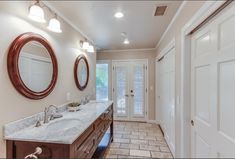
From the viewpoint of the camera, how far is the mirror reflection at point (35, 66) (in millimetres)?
1612

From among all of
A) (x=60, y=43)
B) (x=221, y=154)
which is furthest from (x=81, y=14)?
(x=221, y=154)

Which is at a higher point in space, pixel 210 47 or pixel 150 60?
pixel 150 60

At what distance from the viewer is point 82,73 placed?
322 centimetres

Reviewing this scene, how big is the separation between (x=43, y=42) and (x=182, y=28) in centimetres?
192

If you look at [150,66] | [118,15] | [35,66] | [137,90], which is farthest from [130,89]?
[35,66]

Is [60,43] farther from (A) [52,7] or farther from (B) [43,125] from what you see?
(B) [43,125]

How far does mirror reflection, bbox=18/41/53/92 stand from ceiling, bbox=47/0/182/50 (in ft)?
2.29

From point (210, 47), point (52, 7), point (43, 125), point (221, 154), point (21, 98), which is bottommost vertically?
point (221, 154)

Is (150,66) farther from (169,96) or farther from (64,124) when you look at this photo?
(64,124)

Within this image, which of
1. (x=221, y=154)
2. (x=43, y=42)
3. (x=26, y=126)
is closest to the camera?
(x=221, y=154)

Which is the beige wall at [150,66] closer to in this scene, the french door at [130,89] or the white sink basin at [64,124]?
the french door at [130,89]

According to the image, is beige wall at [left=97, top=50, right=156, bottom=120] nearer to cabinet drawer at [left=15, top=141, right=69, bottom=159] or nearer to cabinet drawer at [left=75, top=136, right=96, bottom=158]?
cabinet drawer at [left=75, top=136, right=96, bottom=158]

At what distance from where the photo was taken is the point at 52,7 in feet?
6.89

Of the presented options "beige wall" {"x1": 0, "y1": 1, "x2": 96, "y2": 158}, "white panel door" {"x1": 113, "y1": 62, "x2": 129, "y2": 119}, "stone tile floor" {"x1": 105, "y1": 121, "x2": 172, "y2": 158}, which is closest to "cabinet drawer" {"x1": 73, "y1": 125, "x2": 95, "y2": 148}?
"beige wall" {"x1": 0, "y1": 1, "x2": 96, "y2": 158}
